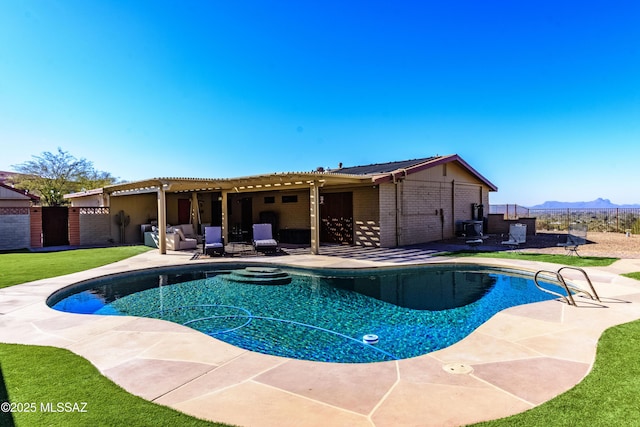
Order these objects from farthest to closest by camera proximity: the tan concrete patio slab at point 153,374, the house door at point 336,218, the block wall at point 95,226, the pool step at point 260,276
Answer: the block wall at point 95,226
the house door at point 336,218
the pool step at point 260,276
the tan concrete patio slab at point 153,374

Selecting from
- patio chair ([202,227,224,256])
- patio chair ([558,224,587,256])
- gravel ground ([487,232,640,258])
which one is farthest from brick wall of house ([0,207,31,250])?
patio chair ([558,224,587,256])

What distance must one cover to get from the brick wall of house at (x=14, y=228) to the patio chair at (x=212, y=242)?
10.9 metres

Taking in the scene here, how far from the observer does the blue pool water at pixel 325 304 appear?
538cm

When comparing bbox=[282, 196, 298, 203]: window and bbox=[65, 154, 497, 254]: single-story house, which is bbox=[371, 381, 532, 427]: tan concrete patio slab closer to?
bbox=[65, 154, 497, 254]: single-story house

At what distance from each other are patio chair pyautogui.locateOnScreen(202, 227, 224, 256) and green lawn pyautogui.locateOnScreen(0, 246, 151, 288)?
3071 millimetres

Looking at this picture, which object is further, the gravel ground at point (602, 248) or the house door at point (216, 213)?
the house door at point (216, 213)

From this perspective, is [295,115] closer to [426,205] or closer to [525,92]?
[426,205]

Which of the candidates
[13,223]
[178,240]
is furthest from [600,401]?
[13,223]

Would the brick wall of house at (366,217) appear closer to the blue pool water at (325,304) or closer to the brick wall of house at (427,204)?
the brick wall of house at (427,204)

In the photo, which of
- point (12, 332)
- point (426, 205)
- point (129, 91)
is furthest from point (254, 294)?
point (129, 91)

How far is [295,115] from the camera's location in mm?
22875

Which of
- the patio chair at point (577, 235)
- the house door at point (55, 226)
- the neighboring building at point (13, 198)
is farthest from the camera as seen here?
the house door at point (55, 226)

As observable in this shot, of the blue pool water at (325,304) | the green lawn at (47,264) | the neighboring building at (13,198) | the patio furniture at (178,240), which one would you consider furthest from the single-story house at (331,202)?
the blue pool water at (325,304)

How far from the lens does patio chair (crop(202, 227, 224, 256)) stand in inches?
521
